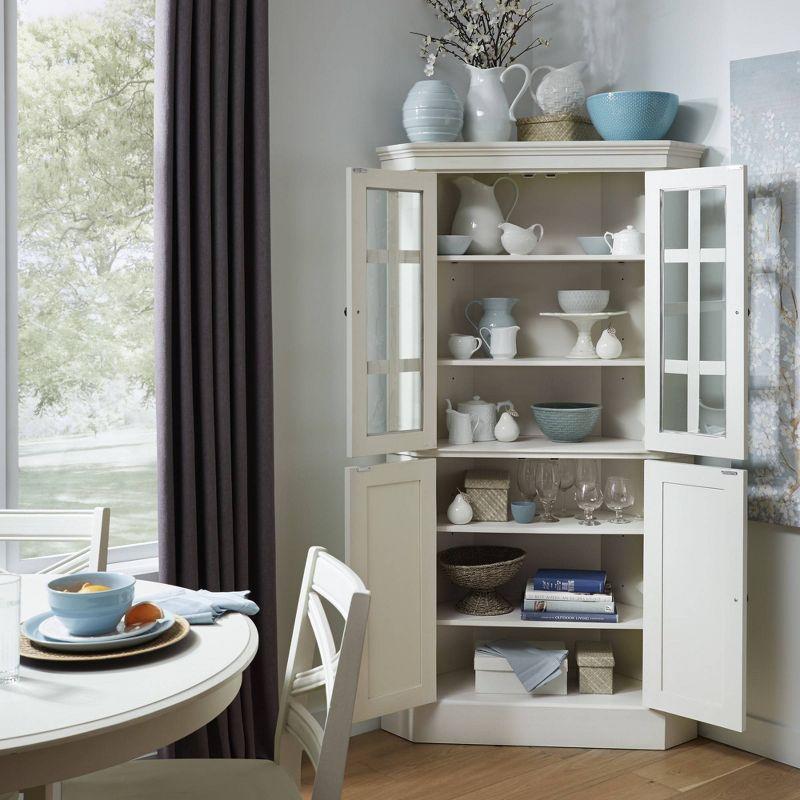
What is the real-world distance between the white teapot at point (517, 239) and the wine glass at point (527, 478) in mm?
669

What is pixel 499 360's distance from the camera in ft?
10.2

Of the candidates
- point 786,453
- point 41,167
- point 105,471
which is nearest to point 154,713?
point 105,471

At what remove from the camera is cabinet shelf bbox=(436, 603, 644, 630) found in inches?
121

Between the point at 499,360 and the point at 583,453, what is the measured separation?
38 cm

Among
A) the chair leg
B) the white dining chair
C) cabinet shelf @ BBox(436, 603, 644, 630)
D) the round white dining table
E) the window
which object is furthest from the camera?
cabinet shelf @ BBox(436, 603, 644, 630)

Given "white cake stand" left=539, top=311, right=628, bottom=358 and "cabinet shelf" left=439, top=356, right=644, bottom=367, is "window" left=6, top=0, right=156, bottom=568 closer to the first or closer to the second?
"cabinet shelf" left=439, top=356, right=644, bottom=367

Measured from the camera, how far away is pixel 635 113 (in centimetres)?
300

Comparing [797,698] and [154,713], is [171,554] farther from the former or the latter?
[797,698]

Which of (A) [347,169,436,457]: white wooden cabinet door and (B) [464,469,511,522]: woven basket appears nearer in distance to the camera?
(A) [347,169,436,457]: white wooden cabinet door

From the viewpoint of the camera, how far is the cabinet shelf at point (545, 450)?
3.03 m

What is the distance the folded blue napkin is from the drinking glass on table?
321 mm

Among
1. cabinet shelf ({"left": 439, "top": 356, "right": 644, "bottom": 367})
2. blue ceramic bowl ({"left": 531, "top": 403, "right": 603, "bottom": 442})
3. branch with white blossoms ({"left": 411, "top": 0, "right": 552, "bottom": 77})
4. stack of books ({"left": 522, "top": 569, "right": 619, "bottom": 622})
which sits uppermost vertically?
branch with white blossoms ({"left": 411, "top": 0, "right": 552, "bottom": 77})

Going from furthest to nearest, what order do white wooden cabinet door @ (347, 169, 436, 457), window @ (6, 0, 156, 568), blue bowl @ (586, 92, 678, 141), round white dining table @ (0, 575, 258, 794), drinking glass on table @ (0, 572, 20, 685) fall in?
1. blue bowl @ (586, 92, 678, 141)
2. white wooden cabinet door @ (347, 169, 436, 457)
3. window @ (6, 0, 156, 568)
4. drinking glass on table @ (0, 572, 20, 685)
5. round white dining table @ (0, 575, 258, 794)

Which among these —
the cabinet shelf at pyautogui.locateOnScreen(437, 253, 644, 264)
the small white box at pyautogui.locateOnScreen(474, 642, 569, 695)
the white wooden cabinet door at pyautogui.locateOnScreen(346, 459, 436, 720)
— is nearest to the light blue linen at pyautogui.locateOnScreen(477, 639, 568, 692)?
the small white box at pyautogui.locateOnScreen(474, 642, 569, 695)
